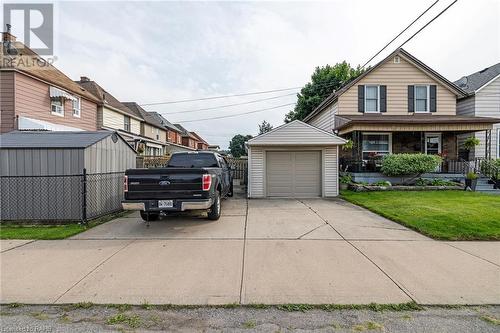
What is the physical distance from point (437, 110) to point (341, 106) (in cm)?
555

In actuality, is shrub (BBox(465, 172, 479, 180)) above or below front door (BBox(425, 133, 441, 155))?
below

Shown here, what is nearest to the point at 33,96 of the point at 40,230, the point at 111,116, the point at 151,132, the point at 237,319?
the point at 111,116

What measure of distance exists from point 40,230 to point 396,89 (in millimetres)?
17773

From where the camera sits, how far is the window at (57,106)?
1647cm

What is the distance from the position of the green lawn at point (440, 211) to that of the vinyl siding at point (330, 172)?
555 mm

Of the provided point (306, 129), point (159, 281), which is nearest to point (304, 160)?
point (306, 129)

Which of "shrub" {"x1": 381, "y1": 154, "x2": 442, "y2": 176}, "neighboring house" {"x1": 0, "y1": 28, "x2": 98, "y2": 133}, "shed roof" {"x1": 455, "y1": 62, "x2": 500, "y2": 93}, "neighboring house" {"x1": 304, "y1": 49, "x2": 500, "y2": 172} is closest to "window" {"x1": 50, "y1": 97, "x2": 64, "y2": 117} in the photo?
"neighboring house" {"x1": 0, "y1": 28, "x2": 98, "y2": 133}

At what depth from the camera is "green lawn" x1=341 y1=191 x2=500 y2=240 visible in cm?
654

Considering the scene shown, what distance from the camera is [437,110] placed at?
55.1 ft

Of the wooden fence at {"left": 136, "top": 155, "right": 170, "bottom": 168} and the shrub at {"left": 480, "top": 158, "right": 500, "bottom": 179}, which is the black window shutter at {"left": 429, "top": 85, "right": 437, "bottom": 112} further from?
the wooden fence at {"left": 136, "top": 155, "right": 170, "bottom": 168}

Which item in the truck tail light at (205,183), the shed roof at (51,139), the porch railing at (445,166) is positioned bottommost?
the truck tail light at (205,183)

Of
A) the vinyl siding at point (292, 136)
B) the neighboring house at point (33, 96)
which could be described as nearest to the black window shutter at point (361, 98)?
the vinyl siding at point (292, 136)

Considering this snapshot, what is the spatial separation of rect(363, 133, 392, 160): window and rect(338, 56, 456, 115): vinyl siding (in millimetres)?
1599

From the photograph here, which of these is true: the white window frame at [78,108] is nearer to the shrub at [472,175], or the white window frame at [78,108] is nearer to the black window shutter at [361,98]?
the black window shutter at [361,98]
